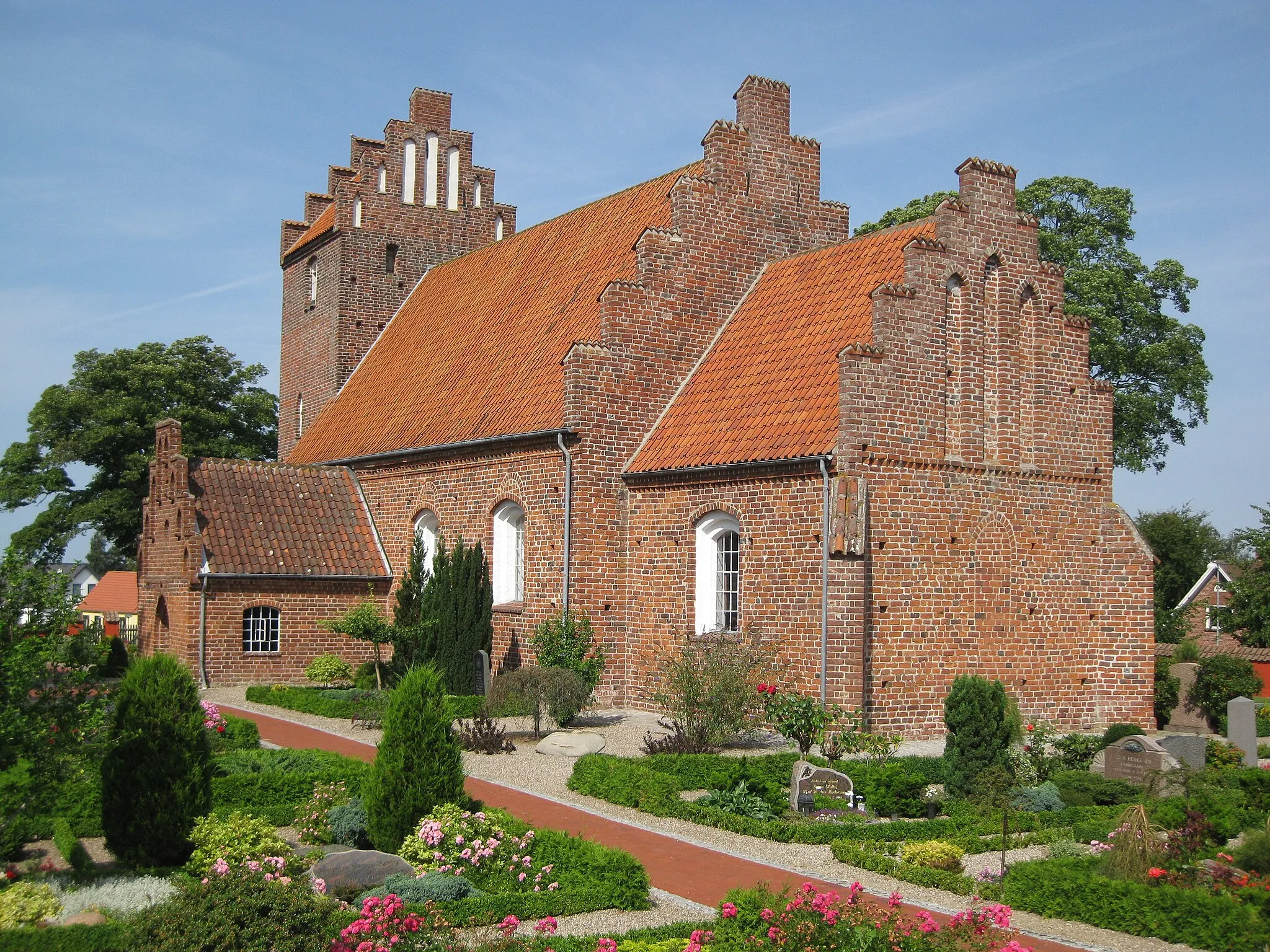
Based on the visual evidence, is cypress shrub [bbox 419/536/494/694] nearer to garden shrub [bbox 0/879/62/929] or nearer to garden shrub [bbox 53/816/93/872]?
garden shrub [bbox 53/816/93/872]

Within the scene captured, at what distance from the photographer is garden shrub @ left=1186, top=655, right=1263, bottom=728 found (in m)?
25.1

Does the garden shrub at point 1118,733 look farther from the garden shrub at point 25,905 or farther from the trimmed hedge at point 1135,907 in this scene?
the garden shrub at point 25,905

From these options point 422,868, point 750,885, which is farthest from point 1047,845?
point 422,868

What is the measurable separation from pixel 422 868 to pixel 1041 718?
13044 mm

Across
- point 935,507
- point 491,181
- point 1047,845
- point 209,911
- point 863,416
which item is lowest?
point 1047,845

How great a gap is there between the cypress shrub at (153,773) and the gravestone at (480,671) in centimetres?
1101

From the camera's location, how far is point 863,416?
1938 centimetres

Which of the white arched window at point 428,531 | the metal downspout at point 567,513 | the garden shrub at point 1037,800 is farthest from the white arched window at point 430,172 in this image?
the garden shrub at point 1037,800

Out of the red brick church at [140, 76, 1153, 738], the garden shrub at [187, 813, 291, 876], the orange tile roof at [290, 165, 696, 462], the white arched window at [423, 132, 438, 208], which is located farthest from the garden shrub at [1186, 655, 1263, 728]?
the white arched window at [423, 132, 438, 208]

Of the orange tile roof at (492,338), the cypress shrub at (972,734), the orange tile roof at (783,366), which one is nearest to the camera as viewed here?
the cypress shrub at (972,734)

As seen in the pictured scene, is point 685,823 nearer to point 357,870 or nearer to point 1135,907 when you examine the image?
point 357,870

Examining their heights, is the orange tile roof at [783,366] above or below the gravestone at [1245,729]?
above

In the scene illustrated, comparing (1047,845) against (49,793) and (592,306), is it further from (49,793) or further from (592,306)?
(592,306)

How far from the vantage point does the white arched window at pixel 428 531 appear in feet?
93.5
